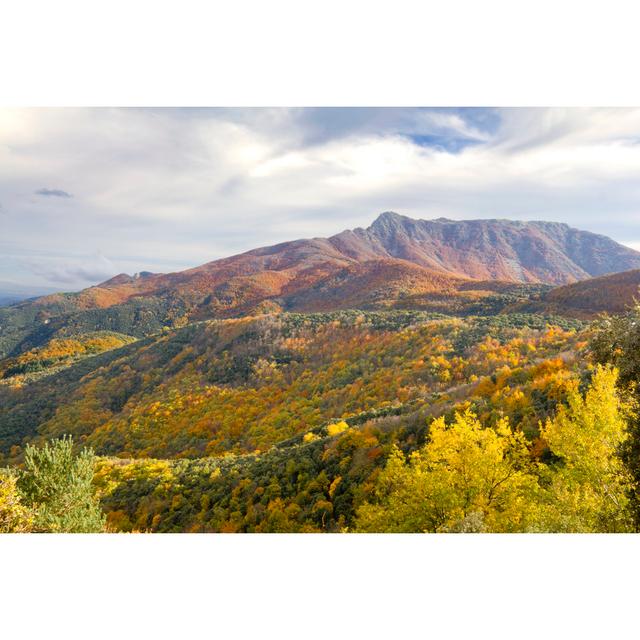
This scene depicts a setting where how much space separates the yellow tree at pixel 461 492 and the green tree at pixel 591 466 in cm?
54

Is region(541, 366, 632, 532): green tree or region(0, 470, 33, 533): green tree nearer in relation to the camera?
region(541, 366, 632, 532): green tree

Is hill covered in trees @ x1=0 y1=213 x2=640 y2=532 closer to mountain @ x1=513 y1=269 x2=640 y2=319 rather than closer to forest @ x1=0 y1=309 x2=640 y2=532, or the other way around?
forest @ x1=0 y1=309 x2=640 y2=532

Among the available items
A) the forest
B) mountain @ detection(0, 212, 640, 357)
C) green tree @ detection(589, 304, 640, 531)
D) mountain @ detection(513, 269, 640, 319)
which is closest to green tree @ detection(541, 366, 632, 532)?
the forest

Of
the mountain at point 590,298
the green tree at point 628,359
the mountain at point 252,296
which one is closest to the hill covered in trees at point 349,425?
the green tree at point 628,359

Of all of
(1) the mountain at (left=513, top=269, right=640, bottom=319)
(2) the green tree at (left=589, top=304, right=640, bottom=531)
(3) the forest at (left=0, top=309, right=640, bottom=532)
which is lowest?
(3) the forest at (left=0, top=309, right=640, bottom=532)

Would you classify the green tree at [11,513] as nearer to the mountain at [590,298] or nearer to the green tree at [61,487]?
the green tree at [61,487]

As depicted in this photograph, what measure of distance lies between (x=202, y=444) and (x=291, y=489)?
1246 cm

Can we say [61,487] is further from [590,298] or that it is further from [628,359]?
[590,298]

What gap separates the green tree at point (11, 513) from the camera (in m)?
6.74

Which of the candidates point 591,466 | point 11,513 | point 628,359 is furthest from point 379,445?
point 11,513

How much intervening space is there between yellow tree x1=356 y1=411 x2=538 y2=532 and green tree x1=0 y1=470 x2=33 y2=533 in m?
6.42

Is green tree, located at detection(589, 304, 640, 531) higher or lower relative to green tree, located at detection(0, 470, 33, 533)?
higher

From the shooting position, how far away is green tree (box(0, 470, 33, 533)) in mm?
6738
